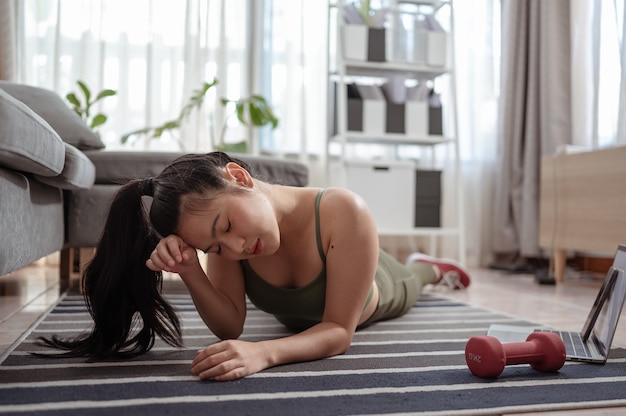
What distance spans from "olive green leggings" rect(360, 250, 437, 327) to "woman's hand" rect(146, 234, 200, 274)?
2.06 feet

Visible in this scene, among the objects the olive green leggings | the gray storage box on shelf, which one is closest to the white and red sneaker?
the olive green leggings

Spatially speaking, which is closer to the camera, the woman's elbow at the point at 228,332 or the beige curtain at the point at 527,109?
the woman's elbow at the point at 228,332

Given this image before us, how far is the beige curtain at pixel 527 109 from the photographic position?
3287 mm

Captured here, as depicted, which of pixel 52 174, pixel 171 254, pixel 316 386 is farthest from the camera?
pixel 52 174

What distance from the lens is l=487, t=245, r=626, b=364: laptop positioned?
1.14 metres

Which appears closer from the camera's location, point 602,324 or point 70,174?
point 602,324

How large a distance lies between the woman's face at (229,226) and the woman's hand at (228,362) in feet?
0.49

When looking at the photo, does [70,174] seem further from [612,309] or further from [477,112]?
[477,112]

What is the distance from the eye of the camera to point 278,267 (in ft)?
4.31

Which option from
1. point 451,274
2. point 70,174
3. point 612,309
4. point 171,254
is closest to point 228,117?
point 451,274

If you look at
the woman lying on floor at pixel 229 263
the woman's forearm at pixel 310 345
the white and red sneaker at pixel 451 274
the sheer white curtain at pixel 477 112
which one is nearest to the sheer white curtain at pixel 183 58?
the sheer white curtain at pixel 477 112

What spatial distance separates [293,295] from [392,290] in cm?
44

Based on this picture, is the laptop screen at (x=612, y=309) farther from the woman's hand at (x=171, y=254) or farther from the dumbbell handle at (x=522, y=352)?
the woman's hand at (x=171, y=254)

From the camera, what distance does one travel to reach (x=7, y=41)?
3.07 metres
